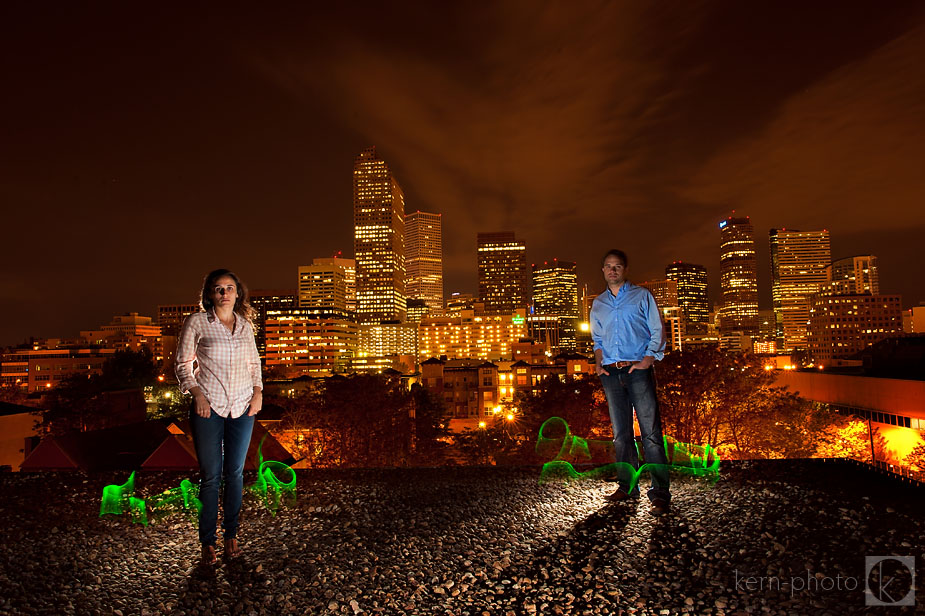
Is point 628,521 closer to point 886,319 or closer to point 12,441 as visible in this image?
point 12,441

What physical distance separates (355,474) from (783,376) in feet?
115

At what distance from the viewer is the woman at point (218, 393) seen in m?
Result: 3.28

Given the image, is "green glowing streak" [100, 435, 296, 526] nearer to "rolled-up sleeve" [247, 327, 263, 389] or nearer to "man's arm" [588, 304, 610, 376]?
"rolled-up sleeve" [247, 327, 263, 389]

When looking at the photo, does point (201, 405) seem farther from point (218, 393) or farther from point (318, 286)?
point (318, 286)

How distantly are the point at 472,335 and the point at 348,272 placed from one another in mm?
63256

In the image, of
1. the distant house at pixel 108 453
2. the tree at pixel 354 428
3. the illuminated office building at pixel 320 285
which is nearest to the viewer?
the distant house at pixel 108 453

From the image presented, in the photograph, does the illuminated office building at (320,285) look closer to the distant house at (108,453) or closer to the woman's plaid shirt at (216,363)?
the distant house at (108,453)

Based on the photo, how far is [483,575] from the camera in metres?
2.89

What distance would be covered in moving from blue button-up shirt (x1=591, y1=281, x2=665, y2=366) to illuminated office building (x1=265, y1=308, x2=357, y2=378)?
112 m

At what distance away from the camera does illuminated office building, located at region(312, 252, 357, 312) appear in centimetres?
17338

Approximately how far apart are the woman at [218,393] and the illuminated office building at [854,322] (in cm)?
14336

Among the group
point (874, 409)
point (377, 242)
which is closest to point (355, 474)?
point (874, 409)

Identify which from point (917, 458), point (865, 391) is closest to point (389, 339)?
point (865, 391)

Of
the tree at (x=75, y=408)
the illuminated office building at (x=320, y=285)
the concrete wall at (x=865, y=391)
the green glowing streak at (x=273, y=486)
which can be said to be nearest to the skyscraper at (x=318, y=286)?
the illuminated office building at (x=320, y=285)
